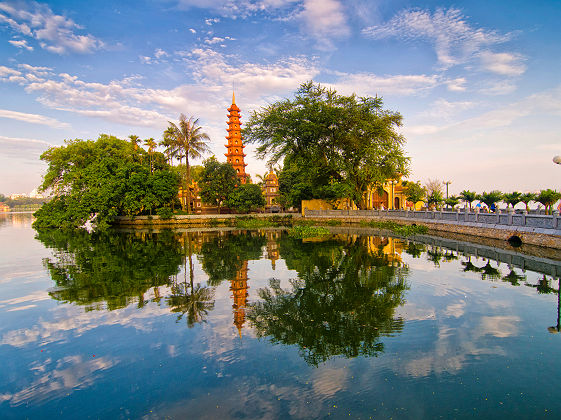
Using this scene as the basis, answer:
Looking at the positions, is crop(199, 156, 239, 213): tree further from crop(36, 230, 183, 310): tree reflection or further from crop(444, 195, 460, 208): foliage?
crop(444, 195, 460, 208): foliage

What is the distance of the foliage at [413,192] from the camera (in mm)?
46331

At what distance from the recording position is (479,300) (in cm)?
815

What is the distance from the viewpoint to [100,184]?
3875 centimetres

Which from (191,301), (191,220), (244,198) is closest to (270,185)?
(244,198)

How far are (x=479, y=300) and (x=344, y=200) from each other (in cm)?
3684

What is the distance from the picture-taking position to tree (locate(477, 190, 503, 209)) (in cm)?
3306

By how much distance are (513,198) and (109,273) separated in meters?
35.5

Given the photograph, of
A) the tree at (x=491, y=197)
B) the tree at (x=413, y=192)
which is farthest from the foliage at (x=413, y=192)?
the tree at (x=491, y=197)

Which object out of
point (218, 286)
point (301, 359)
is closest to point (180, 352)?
point (301, 359)

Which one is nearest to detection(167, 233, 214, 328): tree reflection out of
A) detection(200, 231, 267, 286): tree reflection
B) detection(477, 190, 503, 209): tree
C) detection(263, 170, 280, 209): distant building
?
detection(200, 231, 267, 286): tree reflection

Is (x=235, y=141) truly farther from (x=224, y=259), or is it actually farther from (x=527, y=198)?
(x=224, y=259)

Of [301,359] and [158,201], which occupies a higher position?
[158,201]

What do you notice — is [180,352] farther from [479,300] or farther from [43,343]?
[479,300]

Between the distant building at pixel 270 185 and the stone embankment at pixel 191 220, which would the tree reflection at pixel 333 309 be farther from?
the distant building at pixel 270 185
